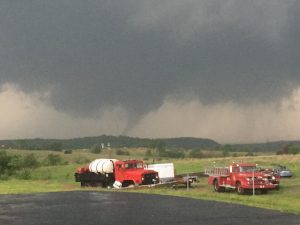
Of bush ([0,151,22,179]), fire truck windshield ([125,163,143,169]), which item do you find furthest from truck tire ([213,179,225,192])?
bush ([0,151,22,179])

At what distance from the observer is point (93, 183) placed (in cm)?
5338

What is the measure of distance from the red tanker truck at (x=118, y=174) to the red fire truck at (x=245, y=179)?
30.5ft

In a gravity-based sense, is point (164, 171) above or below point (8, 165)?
below

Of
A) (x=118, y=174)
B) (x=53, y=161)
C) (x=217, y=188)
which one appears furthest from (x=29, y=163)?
(x=217, y=188)

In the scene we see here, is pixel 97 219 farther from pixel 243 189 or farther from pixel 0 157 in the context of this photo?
pixel 0 157

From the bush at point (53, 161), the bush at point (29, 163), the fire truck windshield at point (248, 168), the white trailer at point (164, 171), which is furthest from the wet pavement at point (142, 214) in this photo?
the bush at point (53, 161)

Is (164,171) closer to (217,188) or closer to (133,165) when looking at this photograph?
(133,165)

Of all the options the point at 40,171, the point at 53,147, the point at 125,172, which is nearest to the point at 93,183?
the point at 125,172

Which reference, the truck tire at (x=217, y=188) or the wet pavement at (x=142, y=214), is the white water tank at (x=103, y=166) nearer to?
the truck tire at (x=217, y=188)

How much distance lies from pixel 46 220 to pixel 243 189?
18567mm

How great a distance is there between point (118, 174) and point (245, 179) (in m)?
16.0

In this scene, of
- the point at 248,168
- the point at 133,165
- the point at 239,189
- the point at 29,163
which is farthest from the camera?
the point at 29,163

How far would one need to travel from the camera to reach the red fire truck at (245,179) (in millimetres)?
36844

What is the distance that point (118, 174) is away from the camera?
1954 inches
